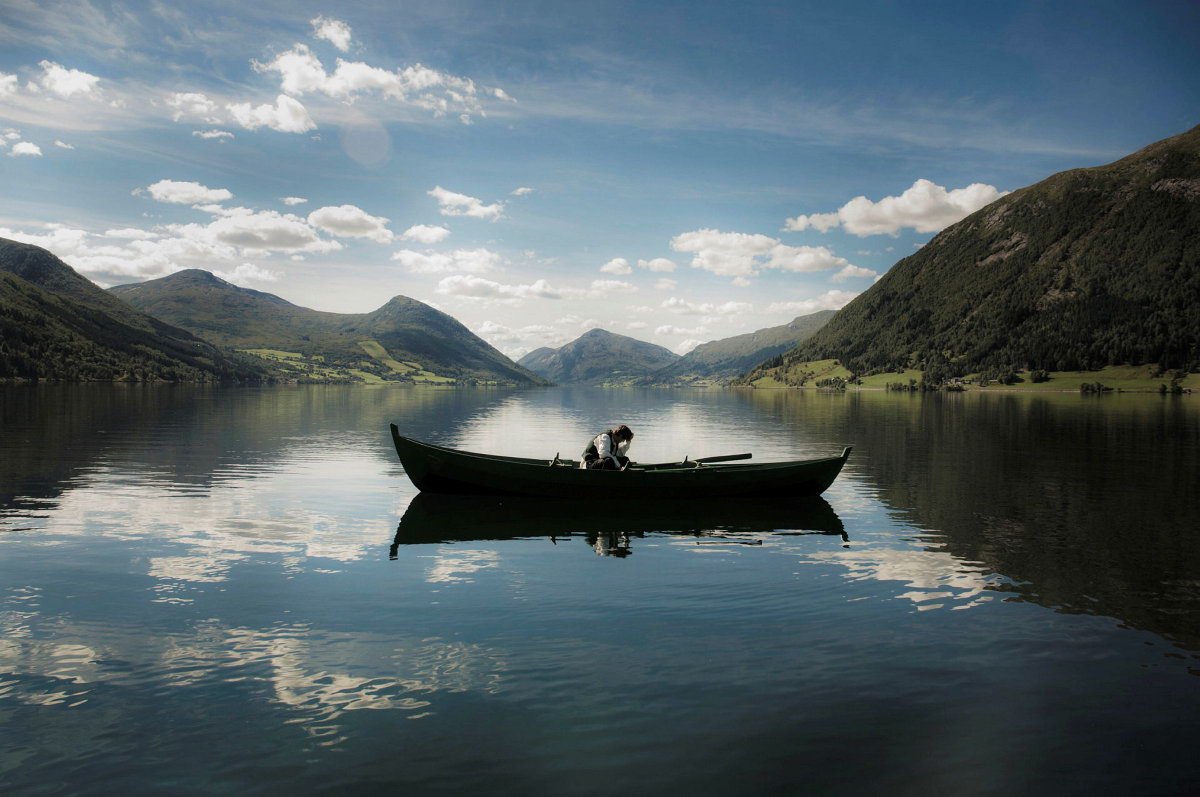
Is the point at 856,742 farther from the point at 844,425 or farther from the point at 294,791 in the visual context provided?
the point at 844,425

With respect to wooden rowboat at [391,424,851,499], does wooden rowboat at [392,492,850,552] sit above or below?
below

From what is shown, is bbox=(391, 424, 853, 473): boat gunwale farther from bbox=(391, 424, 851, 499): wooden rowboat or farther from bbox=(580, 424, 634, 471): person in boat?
bbox=(580, 424, 634, 471): person in boat

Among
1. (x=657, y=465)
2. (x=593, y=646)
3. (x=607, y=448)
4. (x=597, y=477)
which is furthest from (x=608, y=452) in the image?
(x=593, y=646)

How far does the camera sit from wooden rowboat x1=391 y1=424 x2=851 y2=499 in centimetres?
3070

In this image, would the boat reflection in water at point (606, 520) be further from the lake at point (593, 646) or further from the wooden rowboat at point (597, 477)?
the wooden rowboat at point (597, 477)

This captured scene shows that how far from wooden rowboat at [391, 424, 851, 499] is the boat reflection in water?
0.56m

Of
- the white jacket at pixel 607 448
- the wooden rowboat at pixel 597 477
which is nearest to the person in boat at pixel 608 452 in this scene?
the white jacket at pixel 607 448

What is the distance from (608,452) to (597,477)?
49.8 inches

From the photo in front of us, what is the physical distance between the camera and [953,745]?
33.9 feet

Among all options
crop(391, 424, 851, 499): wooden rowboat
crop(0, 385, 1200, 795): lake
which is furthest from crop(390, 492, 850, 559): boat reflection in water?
crop(391, 424, 851, 499): wooden rowboat

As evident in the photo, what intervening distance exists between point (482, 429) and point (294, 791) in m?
72.4

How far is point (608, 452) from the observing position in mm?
30906

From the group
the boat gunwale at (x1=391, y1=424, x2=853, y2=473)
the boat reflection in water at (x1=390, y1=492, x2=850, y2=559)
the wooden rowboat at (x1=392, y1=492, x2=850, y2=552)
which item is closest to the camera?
the boat reflection in water at (x1=390, y1=492, x2=850, y2=559)

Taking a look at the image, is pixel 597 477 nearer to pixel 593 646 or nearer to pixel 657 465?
pixel 657 465
